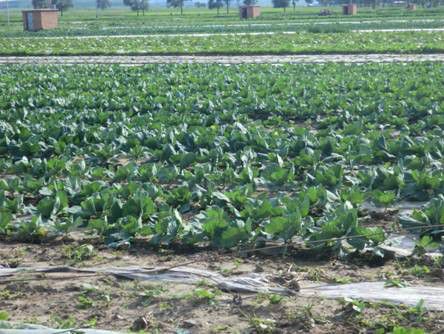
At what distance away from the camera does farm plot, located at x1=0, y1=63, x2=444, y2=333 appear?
4.80 meters

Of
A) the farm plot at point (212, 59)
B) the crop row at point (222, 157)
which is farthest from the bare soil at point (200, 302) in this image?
the farm plot at point (212, 59)

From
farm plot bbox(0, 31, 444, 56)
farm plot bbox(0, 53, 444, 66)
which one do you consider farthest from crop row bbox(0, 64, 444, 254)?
farm plot bbox(0, 31, 444, 56)

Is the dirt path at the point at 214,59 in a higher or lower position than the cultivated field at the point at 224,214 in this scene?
lower

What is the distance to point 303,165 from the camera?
27.5 feet

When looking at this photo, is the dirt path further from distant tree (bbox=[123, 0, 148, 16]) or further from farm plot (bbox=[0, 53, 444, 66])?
distant tree (bbox=[123, 0, 148, 16])

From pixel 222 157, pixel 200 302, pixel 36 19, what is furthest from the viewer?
pixel 36 19

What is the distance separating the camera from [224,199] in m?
6.78

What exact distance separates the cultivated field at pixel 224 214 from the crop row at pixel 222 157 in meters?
0.02

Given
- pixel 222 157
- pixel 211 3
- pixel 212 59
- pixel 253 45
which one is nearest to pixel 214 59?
pixel 212 59

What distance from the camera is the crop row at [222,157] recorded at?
6121 millimetres

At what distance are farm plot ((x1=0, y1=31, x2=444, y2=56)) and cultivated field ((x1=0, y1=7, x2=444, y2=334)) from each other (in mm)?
14193

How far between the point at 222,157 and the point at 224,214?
2.58 m

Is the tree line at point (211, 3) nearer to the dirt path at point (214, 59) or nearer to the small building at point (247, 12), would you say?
the small building at point (247, 12)

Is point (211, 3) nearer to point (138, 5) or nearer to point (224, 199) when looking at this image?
point (138, 5)
